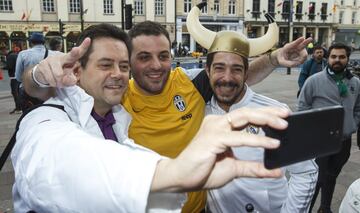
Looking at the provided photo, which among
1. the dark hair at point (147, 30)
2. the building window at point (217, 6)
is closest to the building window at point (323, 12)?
the building window at point (217, 6)

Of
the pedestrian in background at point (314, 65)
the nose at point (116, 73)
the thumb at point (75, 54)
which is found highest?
the thumb at point (75, 54)

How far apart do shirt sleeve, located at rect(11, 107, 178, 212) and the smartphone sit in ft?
0.87

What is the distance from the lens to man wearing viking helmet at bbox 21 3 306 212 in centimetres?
213

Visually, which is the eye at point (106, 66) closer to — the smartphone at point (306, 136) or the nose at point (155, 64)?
the nose at point (155, 64)

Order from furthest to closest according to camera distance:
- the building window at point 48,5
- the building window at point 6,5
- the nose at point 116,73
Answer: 1. the building window at point 48,5
2. the building window at point 6,5
3. the nose at point 116,73

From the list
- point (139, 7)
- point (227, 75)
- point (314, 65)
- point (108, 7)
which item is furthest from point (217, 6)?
point (227, 75)

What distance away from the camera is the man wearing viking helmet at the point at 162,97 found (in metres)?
2.13

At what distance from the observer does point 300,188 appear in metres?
1.96

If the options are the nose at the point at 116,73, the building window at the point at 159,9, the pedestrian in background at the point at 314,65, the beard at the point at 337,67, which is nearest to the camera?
the nose at the point at 116,73

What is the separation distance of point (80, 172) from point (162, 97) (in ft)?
5.12

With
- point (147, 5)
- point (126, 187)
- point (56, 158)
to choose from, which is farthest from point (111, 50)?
point (147, 5)

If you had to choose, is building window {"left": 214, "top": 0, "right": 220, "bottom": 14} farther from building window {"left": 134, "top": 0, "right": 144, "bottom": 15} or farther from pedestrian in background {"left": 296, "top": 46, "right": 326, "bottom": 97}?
pedestrian in background {"left": 296, "top": 46, "right": 326, "bottom": 97}

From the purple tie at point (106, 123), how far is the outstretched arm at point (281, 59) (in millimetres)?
1345

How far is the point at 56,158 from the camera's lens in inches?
33.3
